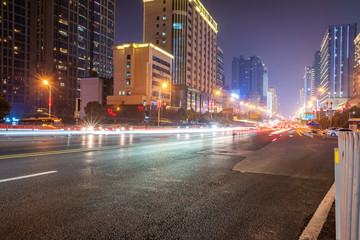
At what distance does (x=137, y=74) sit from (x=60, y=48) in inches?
2264

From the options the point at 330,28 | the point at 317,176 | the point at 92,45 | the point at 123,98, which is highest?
the point at 330,28

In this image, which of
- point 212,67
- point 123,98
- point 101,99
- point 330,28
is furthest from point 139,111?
point 330,28

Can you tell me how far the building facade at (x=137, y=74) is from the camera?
8412 centimetres

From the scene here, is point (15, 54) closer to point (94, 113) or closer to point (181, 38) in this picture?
point (94, 113)

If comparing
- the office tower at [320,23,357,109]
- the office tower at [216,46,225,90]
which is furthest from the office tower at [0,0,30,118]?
the office tower at [320,23,357,109]

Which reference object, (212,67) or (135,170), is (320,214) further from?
(212,67)

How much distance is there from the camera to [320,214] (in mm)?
4117

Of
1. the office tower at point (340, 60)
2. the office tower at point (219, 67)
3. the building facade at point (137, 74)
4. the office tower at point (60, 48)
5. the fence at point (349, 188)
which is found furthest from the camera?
the office tower at point (219, 67)

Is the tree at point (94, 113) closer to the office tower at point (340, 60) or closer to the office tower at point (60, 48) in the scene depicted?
the office tower at point (60, 48)

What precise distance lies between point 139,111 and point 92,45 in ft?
262

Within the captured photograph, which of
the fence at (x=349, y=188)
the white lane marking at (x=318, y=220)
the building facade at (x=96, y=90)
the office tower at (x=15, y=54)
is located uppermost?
the office tower at (x=15, y=54)

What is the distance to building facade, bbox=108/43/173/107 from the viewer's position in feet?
276

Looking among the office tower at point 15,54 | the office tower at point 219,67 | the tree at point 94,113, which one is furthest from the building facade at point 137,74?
the office tower at point 219,67

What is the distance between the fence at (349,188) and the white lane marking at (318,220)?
0.60 m
